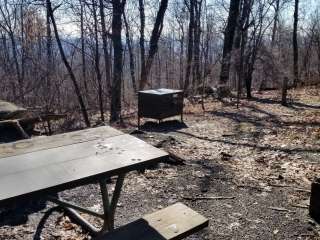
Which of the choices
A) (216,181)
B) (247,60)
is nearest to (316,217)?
(216,181)

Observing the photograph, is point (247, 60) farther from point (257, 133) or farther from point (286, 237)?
point (286, 237)

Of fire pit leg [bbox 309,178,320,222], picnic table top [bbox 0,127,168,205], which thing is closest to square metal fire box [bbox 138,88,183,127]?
fire pit leg [bbox 309,178,320,222]

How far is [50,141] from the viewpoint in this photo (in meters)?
3.40

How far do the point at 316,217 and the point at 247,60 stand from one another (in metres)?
10.3

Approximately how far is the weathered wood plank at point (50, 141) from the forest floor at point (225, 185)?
1.09 m

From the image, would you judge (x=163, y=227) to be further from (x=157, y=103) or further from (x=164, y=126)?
(x=164, y=126)

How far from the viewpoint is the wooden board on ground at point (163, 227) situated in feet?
9.25

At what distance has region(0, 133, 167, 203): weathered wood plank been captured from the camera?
2.38m

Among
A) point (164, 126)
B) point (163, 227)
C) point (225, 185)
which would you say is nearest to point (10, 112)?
point (164, 126)

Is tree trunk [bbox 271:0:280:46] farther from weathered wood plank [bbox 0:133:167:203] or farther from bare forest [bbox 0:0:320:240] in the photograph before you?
weathered wood plank [bbox 0:133:167:203]

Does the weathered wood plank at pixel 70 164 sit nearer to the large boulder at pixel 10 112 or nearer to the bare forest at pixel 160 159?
the bare forest at pixel 160 159

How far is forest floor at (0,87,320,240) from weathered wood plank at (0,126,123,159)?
3.58ft

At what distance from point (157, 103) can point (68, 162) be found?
597cm

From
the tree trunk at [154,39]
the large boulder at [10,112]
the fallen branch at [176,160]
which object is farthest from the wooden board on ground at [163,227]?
the tree trunk at [154,39]
